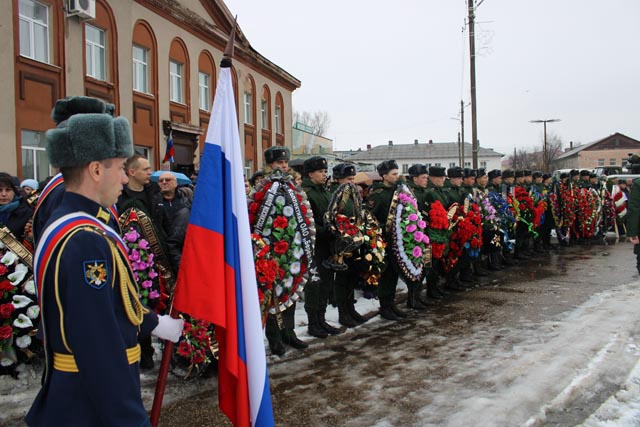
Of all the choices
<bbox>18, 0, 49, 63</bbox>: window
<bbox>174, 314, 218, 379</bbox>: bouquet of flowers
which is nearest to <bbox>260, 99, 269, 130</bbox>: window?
<bbox>18, 0, 49, 63</bbox>: window

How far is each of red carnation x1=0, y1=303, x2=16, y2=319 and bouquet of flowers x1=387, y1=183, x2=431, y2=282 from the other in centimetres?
457

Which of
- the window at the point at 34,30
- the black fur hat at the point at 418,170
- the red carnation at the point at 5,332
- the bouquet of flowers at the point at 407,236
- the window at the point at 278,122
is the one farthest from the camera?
the window at the point at 278,122

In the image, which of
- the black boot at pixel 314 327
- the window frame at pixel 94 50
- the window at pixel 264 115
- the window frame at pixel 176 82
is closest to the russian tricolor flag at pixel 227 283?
the black boot at pixel 314 327

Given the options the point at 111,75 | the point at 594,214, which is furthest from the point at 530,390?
the point at 111,75

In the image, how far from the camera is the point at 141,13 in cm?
1576

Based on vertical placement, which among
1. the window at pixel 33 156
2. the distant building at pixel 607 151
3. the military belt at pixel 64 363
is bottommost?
the military belt at pixel 64 363

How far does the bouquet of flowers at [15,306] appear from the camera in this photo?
4.43 m

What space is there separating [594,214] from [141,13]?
15045 millimetres

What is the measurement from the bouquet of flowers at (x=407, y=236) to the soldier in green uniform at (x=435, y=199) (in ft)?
3.01

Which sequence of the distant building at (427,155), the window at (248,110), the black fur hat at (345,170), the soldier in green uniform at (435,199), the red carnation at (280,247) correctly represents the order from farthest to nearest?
the distant building at (427,155) → the window at (248,110) → the soldier in green uniform at (435,199) → the black fur hat at (345,170) → the red carnation at (280,247)

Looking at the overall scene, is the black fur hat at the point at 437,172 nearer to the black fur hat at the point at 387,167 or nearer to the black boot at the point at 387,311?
the black fur hat at the point at 387,167

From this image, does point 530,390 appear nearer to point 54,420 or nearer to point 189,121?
point 54,420

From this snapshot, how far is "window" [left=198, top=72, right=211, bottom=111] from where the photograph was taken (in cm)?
1972

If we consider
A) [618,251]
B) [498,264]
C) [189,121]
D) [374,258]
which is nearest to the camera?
[374,258]
